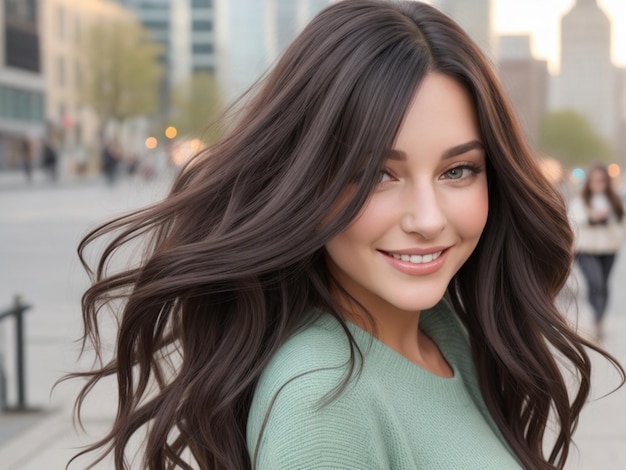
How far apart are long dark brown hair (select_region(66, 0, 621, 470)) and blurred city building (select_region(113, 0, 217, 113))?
9390cm

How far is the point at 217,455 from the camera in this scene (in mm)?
1421

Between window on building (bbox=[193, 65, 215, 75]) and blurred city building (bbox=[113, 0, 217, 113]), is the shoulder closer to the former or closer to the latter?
blurred city building (bbox=[113, 0, 217, 113])

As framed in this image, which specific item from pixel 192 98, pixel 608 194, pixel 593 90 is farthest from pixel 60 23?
pixel 593 90

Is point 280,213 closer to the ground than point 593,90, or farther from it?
closer to the ground

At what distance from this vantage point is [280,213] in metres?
1.40

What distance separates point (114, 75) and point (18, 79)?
10906 millimetres

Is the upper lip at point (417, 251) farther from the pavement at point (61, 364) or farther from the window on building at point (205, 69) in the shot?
the window on building at point (205, 69)

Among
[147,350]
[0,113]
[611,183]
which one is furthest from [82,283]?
[0,113]

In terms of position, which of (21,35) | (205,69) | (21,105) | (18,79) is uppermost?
(205,69)

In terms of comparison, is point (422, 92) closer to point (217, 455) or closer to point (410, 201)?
point (410, 201)

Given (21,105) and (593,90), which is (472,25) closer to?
(21,105)

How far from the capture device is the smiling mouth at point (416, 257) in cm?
142

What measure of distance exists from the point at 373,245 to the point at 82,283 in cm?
1051


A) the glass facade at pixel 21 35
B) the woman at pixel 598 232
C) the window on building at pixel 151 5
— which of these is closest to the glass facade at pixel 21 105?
the glass facade at pixel 21 35
